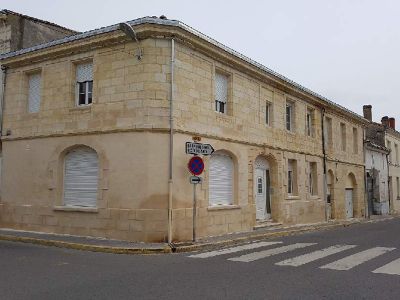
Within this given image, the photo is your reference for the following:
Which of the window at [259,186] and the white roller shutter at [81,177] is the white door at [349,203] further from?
the white roller shutter at [81,177]

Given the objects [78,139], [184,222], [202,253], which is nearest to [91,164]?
[78,139]

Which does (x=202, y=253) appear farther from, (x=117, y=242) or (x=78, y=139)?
(x=78, y=139)

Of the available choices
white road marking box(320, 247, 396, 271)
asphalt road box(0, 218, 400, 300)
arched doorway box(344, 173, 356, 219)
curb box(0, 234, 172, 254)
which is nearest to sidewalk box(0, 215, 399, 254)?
curb box(0, 234, 172, 254)

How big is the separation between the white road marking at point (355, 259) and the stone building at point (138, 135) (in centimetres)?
446

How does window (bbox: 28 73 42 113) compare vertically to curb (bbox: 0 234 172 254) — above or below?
above

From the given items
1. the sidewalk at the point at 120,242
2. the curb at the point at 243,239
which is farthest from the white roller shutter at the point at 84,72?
the curb at the point at 243,239

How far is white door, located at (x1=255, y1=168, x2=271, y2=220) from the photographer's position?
15828mm

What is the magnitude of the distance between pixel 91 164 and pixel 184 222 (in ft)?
10.9

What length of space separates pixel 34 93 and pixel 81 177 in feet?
12.2

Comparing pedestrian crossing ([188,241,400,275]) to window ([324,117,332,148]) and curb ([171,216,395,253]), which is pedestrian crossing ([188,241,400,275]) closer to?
curb ([171,216,395,253])

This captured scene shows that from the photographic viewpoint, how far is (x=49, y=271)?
7.34 m

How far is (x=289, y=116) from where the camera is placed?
60.2 ft

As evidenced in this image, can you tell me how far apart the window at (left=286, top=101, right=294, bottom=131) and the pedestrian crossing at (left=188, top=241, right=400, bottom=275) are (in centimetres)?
764

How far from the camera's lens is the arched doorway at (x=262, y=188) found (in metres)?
15.8
